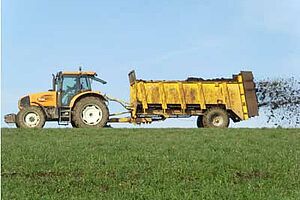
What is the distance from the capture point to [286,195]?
8.10 m

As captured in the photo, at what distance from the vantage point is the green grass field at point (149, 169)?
820 cm

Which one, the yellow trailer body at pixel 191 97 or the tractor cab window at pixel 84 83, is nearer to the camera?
the tractor cab window at pixel 84 83

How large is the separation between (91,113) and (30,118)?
234 cm

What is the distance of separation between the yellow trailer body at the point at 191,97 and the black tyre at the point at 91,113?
260cm

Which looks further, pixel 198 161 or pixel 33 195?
pixel 198 161

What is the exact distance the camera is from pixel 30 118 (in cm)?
2283

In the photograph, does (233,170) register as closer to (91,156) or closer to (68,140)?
(91,156)

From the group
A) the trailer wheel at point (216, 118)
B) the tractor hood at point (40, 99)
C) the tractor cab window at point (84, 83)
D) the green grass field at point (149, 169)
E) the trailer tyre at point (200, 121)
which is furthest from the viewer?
the trailer tyre at point (200, 121)

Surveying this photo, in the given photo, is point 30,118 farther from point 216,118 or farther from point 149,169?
point 149,169

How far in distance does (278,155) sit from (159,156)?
2.46 meters

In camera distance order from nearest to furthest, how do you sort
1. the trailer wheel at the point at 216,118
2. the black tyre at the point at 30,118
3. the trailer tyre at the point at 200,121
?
the black tyre at the point at 30,118, the trailer wheel at the point at 216,118, the trailer tyre at the point at 200,121

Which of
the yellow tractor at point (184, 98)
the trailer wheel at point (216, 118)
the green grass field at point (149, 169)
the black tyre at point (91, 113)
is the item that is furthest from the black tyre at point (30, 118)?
the green grass field at point (149, 169)

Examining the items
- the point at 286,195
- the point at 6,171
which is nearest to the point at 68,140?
the point at 6,171

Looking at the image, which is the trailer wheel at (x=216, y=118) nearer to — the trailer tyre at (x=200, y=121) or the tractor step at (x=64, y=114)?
the trailer tyre at (x=200, y=121)
